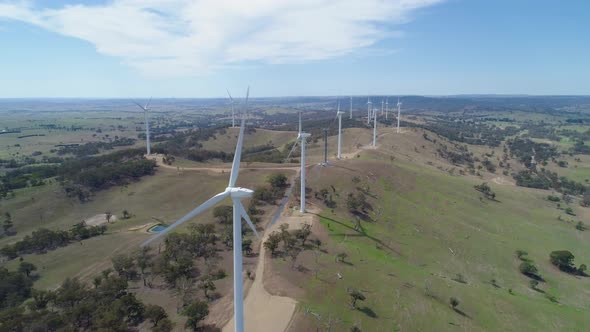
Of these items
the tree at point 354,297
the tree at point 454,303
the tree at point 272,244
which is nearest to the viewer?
the tree at point 354,297

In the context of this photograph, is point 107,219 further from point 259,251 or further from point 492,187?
point 492,187

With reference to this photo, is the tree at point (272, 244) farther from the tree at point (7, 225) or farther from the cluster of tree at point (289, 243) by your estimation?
the tree at point (7, 225)

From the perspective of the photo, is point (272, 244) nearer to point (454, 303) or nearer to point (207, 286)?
point (207, 286)

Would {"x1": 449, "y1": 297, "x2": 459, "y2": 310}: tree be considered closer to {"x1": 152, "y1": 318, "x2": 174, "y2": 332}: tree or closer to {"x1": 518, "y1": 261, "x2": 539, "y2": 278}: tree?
{"x1": 518, "y1": 261, "x2": 539, "y2": 278}: tree

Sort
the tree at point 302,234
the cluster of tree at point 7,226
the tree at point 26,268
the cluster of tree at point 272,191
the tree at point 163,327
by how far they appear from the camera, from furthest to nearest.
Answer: the cluster of tree at point 272,191 < the cluster of tree at point 7,226 < the tree at point 302,234 < the tree at point 26,268 < the tree at point 163,327

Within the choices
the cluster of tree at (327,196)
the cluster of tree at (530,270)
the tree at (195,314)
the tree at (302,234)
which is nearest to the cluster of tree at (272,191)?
the cluster of tree at (327,196)

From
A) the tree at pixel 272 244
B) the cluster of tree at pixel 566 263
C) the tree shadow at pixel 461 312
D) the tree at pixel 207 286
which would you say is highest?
the tree at pixel 272 244
